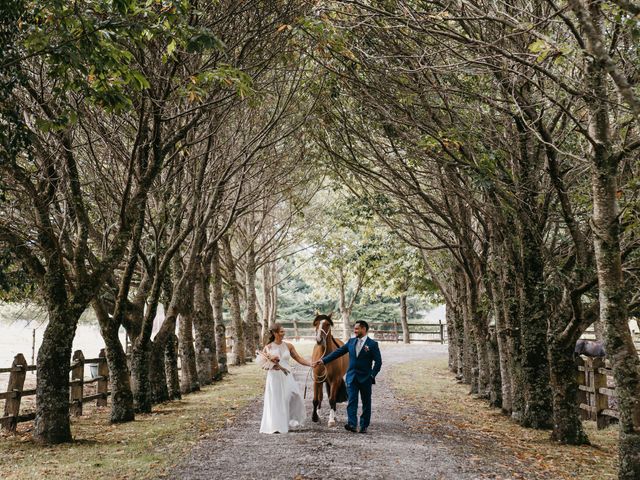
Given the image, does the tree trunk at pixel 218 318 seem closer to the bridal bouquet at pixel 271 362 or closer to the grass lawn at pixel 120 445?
the grass lawn at pixel 120 445

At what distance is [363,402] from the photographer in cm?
1031

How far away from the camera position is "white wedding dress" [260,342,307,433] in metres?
10.4

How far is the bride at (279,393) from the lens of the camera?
10438mm

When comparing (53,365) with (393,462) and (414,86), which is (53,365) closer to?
(393,462)

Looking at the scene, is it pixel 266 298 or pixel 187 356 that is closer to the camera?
pixel 187 356

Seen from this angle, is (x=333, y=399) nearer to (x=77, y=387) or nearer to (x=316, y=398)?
(x=316, y=398)

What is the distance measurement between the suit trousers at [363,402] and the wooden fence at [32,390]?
17.9ft

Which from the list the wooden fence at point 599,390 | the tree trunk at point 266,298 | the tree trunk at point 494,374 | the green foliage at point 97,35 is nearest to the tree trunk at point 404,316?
the tree trunk at point 266,298

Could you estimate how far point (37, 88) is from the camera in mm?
10953

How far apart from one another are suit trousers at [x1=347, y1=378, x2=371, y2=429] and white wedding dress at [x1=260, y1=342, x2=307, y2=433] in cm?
100

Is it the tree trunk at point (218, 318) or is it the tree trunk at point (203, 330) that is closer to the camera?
the tree trunk at point (203, 330)

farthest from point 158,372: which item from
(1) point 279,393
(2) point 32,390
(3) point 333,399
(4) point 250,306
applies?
(4) point 250,306

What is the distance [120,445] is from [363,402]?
4038 mm

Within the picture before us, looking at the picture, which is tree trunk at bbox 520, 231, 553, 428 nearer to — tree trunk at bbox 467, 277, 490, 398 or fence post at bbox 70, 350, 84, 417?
tree trunk at bbox 467, 277, 490, 398
